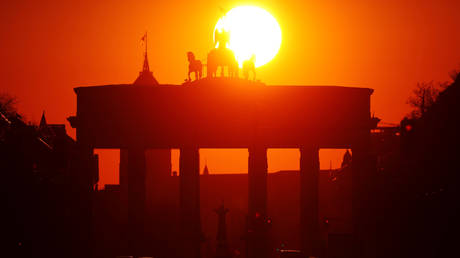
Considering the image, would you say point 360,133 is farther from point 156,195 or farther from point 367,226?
point 156,195

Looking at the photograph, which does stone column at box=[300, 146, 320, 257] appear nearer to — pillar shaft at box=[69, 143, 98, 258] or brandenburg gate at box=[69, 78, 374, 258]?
brandenburg gate at box=[69, 78, 374, 258]

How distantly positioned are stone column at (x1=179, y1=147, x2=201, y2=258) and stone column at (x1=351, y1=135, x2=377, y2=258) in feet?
39.2

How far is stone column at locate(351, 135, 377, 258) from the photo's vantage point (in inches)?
3189

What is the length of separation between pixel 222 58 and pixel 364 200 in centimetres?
1518

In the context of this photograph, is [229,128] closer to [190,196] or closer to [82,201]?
[190,196]

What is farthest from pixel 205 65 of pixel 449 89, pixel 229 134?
pixel 449 89

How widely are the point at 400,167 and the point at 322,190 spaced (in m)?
49.5

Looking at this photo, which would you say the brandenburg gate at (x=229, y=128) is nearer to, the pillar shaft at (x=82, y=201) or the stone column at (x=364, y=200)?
the stone column at (x=364, y=200)

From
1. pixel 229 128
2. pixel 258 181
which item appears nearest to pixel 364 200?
pixel 258 181

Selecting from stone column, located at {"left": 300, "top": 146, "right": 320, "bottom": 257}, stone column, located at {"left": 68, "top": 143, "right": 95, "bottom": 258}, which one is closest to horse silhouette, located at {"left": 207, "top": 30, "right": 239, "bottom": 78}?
stone column, located at {"left": 300, "top": 146, "right": 320, "bottom": 257}

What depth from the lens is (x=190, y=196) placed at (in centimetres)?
8344

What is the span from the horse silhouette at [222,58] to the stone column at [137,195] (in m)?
8.28

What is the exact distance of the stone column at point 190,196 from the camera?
82.4m

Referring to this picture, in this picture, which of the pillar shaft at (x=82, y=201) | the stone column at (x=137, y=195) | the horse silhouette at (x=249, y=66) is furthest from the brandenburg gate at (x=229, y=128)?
the horse silhouette at (x=249, y=66)
